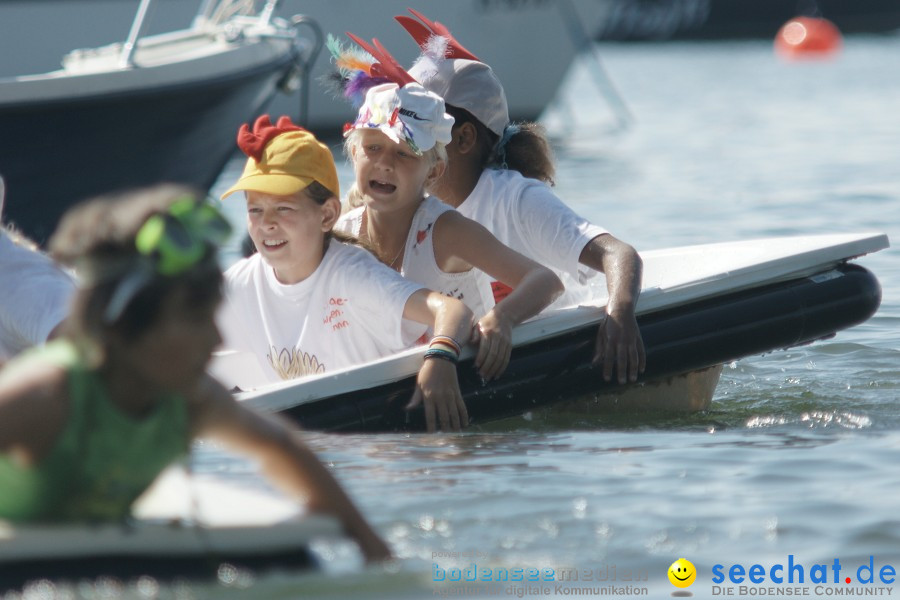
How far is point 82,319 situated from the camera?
2221 millimetres

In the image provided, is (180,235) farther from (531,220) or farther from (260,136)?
(531,220)

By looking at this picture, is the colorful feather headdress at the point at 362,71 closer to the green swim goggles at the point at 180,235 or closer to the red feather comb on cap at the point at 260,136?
the red feather comb on cap at the point at 260,136

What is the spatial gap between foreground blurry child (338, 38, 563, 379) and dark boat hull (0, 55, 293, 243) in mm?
3755

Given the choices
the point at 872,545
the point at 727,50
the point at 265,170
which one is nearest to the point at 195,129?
the point at 265,170

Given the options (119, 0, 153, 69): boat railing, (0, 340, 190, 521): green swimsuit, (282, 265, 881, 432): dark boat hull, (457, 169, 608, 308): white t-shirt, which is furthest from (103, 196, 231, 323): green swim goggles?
(119, 0, 153, 69): boat railing

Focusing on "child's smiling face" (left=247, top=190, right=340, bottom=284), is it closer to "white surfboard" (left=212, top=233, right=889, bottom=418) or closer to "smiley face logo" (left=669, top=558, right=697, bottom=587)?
"white surfboard" (left=212, top=233, right=889, bottom=418)

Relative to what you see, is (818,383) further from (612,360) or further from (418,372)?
(418,372)

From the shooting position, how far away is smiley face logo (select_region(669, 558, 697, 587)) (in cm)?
308

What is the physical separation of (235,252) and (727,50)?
23.9m

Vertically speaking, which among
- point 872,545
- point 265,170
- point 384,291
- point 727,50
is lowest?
point 872,545

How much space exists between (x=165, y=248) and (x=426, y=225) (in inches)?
85.6

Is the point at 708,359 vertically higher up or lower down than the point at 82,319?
lower down

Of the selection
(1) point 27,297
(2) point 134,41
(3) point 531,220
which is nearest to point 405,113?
(3) point 531,220

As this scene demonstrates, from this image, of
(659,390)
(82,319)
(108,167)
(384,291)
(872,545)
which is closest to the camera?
(82,319)
